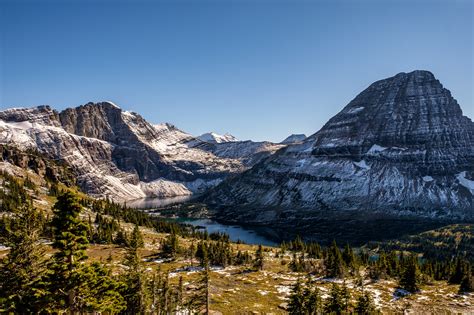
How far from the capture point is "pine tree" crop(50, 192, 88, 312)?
25.8 m

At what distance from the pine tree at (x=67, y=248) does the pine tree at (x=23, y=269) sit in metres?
1.46

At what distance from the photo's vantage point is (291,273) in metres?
118

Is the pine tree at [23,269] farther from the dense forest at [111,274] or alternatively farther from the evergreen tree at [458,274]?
the evergreen tree at [458,274]

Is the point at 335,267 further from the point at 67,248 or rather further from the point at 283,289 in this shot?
the point at 67,248

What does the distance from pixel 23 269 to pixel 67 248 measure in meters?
5.76

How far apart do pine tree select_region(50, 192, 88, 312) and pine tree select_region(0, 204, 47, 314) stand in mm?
1460

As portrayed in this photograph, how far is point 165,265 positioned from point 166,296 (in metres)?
51.5

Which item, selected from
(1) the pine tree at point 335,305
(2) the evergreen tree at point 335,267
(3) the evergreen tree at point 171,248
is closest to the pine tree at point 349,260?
(2) the evergreen tree at point 335,267

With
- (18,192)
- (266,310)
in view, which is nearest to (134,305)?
(266,310)

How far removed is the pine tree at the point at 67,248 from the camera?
25.8m

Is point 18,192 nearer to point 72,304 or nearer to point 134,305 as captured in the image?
point 134,305

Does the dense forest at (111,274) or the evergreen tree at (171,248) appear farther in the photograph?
the evergreen tree at (171,248)

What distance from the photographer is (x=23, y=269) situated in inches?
1105

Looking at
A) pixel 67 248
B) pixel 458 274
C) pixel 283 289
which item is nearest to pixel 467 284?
pixel 458 274
